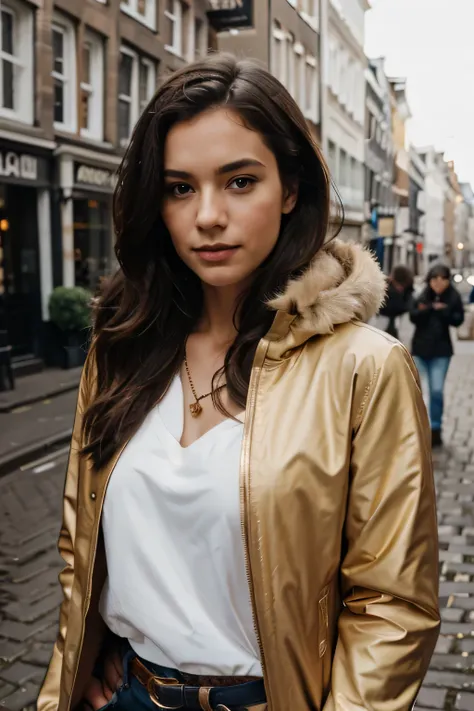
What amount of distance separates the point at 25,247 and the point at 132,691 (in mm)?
12228

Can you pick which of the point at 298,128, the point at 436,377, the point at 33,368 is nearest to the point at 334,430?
the point at 298,128

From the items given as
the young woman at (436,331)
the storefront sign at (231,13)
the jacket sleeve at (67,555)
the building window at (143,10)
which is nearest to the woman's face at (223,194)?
the jacket sleeve at (67,555)

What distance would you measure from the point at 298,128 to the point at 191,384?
0.58m

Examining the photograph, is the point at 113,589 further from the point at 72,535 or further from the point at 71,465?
the point at 71,465

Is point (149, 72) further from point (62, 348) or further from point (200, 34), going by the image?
point (62, 348)

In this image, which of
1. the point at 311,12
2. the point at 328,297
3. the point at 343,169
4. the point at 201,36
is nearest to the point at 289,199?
the point at 328,297

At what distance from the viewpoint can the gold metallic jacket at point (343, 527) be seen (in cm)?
128

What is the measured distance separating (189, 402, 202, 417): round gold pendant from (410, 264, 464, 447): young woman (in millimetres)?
6484

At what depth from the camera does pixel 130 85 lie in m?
15.9

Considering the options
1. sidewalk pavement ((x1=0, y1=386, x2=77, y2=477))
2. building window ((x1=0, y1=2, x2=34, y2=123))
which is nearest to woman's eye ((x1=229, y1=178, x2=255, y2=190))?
sidewalk pavement ((x1=0, y1=386, x2=77, y2=477))

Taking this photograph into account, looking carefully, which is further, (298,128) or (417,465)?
(298,128)

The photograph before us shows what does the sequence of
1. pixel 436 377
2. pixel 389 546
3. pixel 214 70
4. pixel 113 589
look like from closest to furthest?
pixel 389 546 < pixel 214 70 < pixel 113 589 < pixel 436 377

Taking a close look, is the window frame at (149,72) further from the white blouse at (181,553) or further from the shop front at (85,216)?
the white blouse at (181,553)

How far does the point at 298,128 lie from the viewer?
1.49m
